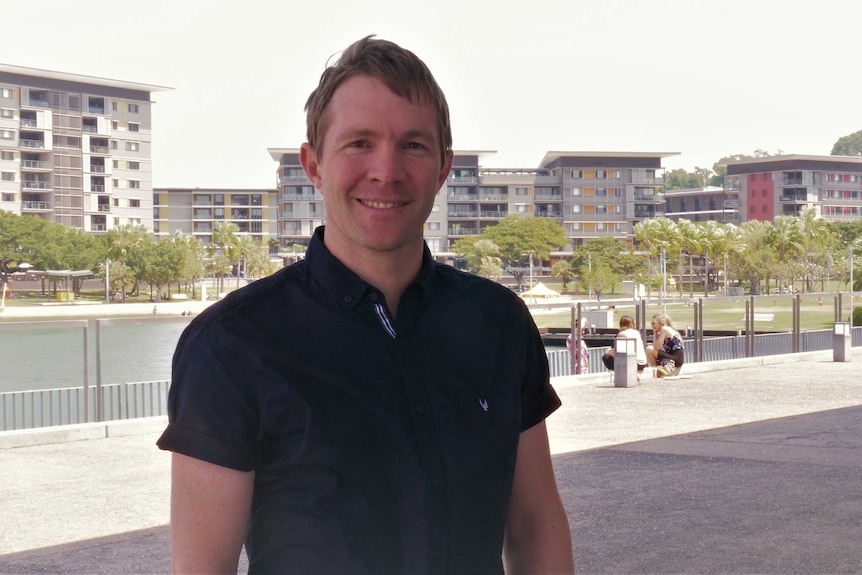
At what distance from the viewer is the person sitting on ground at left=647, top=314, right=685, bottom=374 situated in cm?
2017

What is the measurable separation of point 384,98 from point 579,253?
120820mm

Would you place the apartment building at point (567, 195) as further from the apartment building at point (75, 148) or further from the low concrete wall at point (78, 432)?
the low concrete wall at point (78, 432)

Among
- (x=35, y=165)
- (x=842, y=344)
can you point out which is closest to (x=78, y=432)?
(x=842, y=344)

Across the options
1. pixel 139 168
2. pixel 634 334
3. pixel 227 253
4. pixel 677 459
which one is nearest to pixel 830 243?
pixel 227 253

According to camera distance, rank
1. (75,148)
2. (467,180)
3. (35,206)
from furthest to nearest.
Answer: (467,180) → (75,148) → (35,206)

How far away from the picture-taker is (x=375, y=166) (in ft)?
6.54

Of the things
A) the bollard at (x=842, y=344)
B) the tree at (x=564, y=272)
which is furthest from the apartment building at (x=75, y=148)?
the bollard at (x=842, y=344)

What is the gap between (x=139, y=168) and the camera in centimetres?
12938

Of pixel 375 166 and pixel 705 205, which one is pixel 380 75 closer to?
pixel 375 166

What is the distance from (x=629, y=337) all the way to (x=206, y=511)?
57.5ft

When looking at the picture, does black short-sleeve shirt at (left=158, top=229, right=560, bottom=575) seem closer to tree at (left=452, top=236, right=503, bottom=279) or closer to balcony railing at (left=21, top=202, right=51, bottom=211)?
balcony railing at (left=21, top=202, right=51, bottom=211)

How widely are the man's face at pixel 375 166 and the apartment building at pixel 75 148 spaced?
12136 cm

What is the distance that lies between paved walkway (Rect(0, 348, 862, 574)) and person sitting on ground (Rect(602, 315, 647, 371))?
2.58 meters

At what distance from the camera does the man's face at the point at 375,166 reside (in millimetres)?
1986
